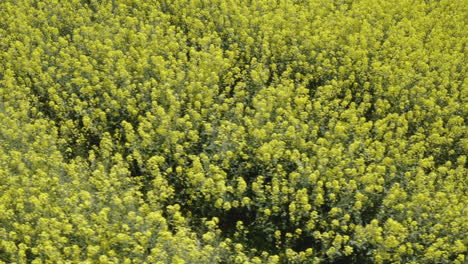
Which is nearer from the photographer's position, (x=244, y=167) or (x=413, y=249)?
(x=413, y=249)

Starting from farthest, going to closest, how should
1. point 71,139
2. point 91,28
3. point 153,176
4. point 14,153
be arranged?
point 91,28 < point 71,139 < point 153,176 < point 14,153

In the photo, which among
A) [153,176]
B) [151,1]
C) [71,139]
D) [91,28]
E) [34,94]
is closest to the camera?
[153,176]

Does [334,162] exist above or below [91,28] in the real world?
below

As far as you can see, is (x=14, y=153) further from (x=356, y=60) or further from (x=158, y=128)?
(x=356, y=60)

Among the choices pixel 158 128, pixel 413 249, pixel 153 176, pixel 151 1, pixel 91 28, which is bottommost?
pixel 413 249

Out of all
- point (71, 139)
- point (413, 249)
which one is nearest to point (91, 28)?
point (71, 139)

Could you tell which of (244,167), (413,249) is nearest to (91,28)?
(244,167)
